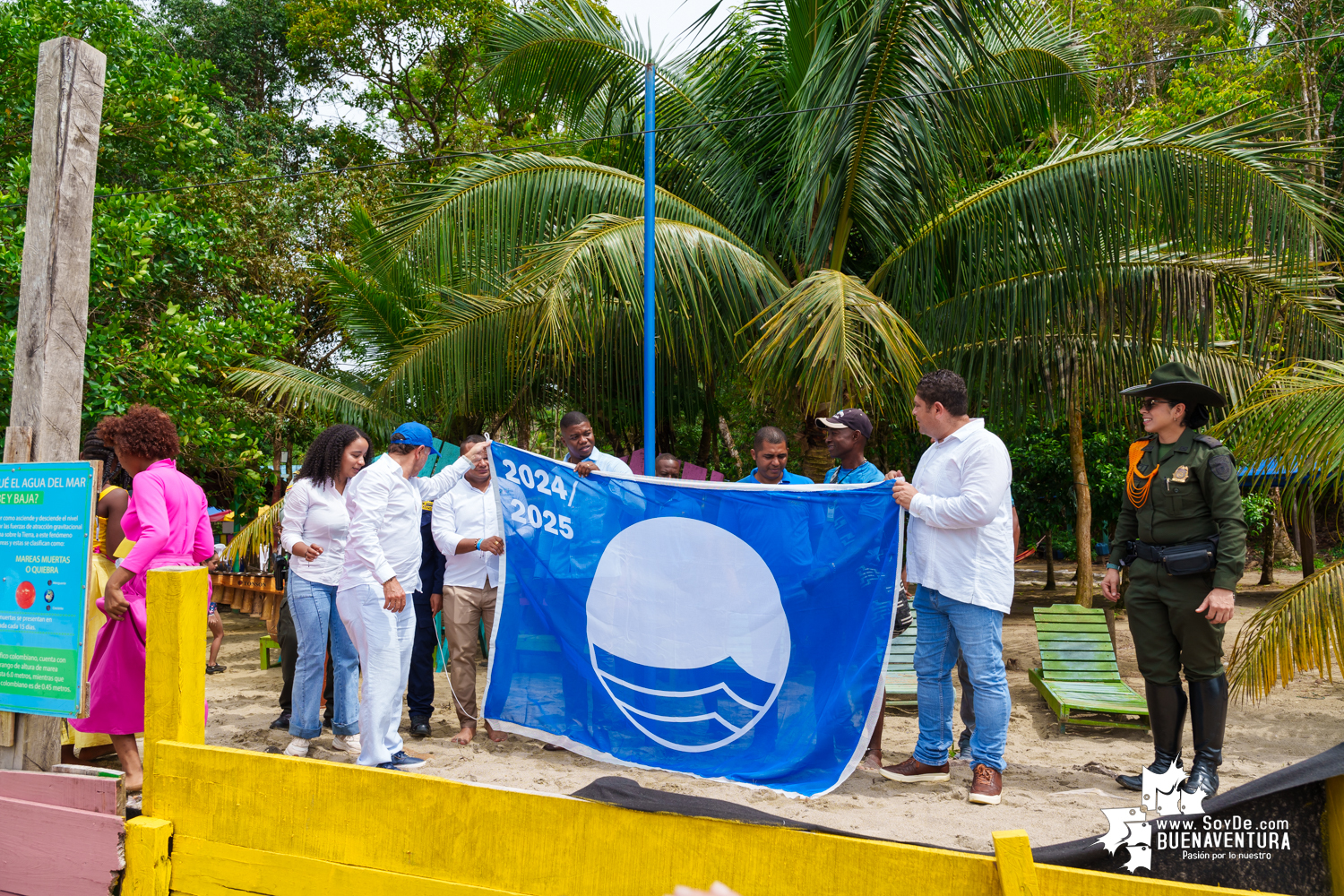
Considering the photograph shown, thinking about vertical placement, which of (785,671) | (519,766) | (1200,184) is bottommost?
(519,766)

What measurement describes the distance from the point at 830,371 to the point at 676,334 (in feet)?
9.55

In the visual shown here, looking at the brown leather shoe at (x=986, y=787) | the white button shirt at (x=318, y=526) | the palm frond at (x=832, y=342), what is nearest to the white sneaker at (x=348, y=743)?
the white button shirt at (x=318, y=526)

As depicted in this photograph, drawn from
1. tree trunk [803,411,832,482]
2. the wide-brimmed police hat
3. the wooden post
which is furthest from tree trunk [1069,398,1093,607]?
the wooden post

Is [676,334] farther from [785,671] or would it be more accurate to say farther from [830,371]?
[785,671]

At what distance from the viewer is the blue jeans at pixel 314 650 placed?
17.7 feet

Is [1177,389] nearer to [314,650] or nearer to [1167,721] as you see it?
[1167,721]

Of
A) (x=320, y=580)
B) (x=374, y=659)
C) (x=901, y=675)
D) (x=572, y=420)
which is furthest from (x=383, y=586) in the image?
(x=901, y=675)

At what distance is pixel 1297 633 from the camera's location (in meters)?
4.81

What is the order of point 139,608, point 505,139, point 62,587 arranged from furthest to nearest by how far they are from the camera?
point 505,139
point 139,608
point 62,587

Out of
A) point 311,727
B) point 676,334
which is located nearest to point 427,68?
point 676,334

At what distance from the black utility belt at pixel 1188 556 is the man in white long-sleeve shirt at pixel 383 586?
3711mm

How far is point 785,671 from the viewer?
4.30 metres

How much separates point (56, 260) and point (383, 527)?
6.80 ft

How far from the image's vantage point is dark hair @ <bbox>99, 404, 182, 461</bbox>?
4.77m
